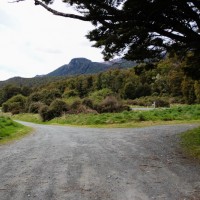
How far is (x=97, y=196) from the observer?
6891 mm

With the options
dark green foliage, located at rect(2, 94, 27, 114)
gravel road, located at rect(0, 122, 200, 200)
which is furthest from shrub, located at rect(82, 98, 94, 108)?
dark green foliage, located at rect(2, 94, 27, 114)

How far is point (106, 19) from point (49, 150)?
520cm

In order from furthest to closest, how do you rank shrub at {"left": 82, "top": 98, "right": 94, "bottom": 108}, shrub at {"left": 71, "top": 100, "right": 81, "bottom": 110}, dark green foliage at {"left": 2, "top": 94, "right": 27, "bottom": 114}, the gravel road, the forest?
dark green foliage at {"left": 2, "top": 94, "right": 27, "bottom": 114}, shrub at {"left": 71, "top": 100, "right": 81, "bottom": 110}, shrub at {"left": 82, "top": 98, "right": 94, "bottom": 108}, the forest, the gravel road

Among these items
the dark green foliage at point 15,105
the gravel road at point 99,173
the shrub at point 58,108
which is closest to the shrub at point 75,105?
the shrub at point 58,108

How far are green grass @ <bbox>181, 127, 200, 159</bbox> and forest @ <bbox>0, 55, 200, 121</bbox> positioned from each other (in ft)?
11.2

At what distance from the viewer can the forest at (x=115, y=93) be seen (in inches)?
1598

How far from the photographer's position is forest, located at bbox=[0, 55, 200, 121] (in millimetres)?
40594

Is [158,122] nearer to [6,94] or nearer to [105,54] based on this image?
[105,54]

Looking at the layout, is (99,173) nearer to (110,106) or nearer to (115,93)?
(110,106)

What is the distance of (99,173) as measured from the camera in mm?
8844

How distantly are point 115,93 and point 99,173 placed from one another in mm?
63125

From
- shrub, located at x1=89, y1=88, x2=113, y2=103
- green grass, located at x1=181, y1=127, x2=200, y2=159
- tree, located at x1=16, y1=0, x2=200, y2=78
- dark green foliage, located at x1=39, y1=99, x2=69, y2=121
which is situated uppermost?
tree, located at x1=16, y1=0, x2=200, y2=78

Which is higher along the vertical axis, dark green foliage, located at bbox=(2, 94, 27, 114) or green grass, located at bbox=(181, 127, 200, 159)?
dark green foliage, located at bbox=(2, 94, 27, 114)

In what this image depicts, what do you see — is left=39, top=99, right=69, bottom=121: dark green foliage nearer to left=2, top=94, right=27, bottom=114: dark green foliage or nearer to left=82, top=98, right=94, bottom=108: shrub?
left=82, top=98, right=94, bottom=108: shrub
